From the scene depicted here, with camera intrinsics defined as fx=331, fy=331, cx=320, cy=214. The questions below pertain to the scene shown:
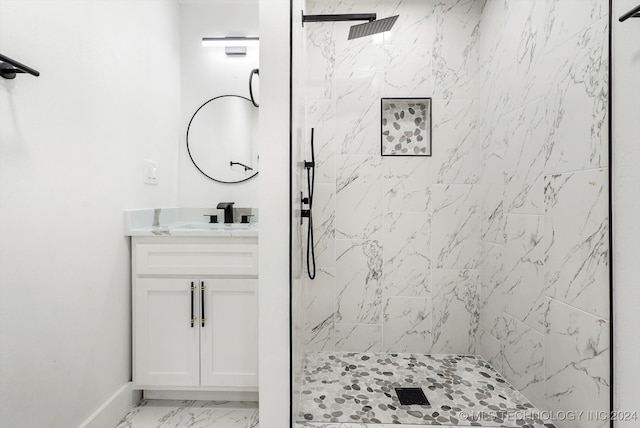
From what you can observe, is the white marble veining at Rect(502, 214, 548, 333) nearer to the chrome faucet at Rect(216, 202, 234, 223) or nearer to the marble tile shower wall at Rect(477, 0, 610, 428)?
the marble tile shower wall at Rect(477, 0, 610, 428)

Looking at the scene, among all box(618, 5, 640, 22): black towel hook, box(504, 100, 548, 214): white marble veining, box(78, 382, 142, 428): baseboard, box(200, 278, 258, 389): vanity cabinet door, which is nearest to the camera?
box(618, 5, 640, 22): black towel hook

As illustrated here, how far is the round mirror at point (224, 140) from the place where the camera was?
2.37 metres

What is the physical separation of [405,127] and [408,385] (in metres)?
1.63

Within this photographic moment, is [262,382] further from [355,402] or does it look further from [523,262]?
[523,262]

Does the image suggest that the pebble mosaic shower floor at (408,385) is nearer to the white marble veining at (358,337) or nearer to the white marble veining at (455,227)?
the white marble veining at (358,337)

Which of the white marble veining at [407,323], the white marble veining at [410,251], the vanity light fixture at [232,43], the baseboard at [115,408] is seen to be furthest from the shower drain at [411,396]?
the vanity light fixture at [232,43]

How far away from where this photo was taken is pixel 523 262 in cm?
178

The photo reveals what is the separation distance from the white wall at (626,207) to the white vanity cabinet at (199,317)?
4.93 ft

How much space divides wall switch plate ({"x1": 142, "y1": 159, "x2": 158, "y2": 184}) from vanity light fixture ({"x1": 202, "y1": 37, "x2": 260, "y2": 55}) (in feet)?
3.13

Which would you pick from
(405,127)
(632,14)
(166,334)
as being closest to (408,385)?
(166,334)

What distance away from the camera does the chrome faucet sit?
2254mm

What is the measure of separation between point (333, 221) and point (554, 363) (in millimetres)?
1410

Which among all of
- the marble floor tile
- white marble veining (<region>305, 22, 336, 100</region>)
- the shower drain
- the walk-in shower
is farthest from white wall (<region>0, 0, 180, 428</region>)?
the shower drain

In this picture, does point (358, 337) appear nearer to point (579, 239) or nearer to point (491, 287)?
point (491, 287)
